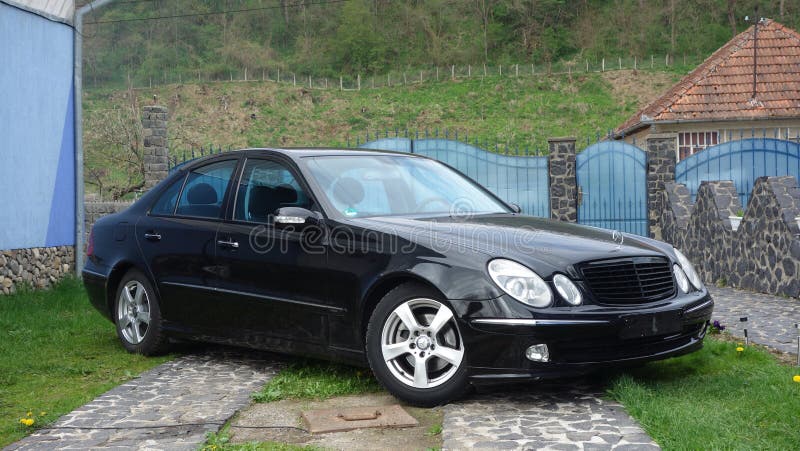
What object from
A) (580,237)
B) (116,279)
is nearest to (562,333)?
(580,237)

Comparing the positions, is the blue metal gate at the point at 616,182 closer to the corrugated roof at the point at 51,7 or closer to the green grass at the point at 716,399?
the corrugated roof at the point at 51,7

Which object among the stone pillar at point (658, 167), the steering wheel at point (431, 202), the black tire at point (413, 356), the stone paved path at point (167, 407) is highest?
the stone pillar at point (658, 167)

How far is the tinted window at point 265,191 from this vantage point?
6125 millimetres

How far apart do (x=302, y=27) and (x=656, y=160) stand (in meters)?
73.8

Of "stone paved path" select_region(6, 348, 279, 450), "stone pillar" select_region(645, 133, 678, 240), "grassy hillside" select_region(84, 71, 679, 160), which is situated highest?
"grassy hillside" select_region(84, 71, 679, 160)

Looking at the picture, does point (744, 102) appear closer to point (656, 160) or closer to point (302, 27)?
point (656, 160)

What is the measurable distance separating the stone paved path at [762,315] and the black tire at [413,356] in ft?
10.5

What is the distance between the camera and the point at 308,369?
6.38 metres

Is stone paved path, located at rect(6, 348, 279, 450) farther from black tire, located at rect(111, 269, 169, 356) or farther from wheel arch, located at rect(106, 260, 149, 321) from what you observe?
wheel arch, located at rect(106, 260, 149, 321)

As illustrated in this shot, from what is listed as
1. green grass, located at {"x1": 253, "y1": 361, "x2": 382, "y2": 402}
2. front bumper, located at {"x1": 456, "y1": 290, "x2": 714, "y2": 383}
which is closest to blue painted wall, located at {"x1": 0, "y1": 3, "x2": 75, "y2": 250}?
green grass, located at {"x1": 253, "y1": 361, "x2": 382, "y2": 402}

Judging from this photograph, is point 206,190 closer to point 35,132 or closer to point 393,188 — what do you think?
point 393,188

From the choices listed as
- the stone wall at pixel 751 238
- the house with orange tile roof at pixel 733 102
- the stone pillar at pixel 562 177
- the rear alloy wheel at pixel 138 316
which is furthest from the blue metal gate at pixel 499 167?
the rear alloy wheel at pixel 138 316

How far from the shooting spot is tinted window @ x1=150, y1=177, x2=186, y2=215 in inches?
278

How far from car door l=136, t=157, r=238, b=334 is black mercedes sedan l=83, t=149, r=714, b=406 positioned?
0.04 ft
